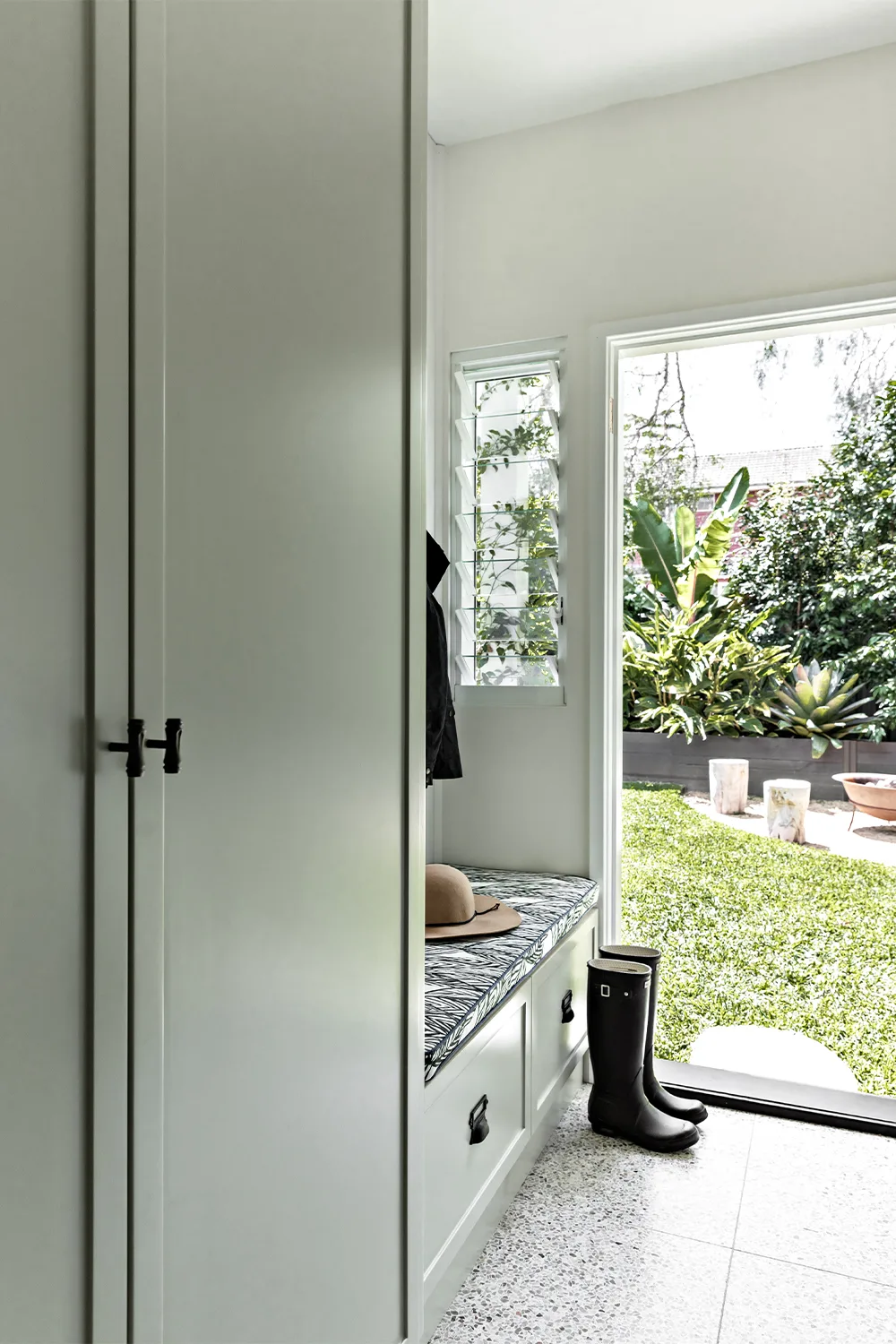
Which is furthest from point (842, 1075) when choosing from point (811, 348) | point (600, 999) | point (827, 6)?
point (827, 6)

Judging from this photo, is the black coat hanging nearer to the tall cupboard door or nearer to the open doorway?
the open doorway

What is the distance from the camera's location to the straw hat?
2.14 m

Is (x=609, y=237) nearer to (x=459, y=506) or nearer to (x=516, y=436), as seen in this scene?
(x=516, y=436)

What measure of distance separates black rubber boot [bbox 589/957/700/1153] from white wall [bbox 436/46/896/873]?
1.46 feet

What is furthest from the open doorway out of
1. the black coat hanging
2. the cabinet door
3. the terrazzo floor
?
the cabinet door

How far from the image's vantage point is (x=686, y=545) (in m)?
3.73

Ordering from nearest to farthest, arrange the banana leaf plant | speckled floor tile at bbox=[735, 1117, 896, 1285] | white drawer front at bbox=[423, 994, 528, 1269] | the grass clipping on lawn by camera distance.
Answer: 1. white drawer front at bbox=[423, 994, 528, 1269]
2. speckled floor tile at bbox=[735, 1117, 896, 1285]
3. the grass clipping on lawn
4. the banana leaf plant

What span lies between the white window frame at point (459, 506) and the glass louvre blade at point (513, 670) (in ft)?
0.05

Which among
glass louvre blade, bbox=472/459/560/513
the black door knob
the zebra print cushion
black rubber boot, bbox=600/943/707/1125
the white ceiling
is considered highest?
the white ceiling

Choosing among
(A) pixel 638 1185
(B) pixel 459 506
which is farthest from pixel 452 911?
(B) pixel 459 506

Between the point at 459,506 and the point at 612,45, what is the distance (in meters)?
1.27

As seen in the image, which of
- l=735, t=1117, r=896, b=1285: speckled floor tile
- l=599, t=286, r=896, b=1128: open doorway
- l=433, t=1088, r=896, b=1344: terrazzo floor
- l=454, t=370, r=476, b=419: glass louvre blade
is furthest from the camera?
l=599, t=286, r=896, b=1128: open doorway

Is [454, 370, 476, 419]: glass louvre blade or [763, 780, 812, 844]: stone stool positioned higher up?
→ [454, 370, 476, 419]: glass louvre blade

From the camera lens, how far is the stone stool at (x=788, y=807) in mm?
3510
